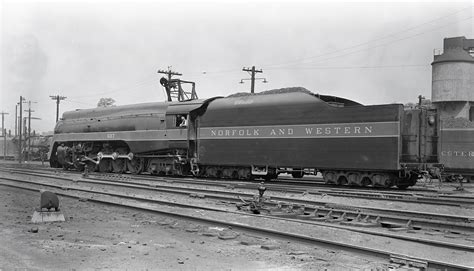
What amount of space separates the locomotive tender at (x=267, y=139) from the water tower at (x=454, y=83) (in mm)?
34199

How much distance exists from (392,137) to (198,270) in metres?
10.7

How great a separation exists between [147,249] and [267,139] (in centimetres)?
1151

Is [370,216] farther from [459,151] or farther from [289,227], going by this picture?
[459,151]

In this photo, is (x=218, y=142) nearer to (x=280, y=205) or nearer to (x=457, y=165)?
(x=280, y=205)

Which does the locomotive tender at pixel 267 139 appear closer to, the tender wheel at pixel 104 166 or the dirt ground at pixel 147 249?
the tender wheel at pixel 104 166

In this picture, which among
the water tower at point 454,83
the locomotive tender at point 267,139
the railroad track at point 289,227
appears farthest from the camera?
the water tower at point 454,83

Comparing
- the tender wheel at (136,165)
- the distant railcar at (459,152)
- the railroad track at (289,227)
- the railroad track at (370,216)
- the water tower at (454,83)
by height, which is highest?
the water tower at (454,83)

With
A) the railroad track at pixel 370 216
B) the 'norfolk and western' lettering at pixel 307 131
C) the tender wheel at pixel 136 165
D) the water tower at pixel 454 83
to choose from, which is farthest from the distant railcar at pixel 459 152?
the water tower at pixel 454 83

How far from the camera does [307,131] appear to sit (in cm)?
1708

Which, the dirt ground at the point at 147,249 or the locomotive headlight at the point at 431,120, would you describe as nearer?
the dirt ground at the point at 147,249

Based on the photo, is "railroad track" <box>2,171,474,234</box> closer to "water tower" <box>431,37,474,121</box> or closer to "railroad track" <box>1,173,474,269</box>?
"railroad track" <box>1,173,474,269</box>

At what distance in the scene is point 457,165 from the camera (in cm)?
2444

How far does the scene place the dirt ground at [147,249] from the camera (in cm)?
617

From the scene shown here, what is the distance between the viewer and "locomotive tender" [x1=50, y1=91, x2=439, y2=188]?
1551cm
